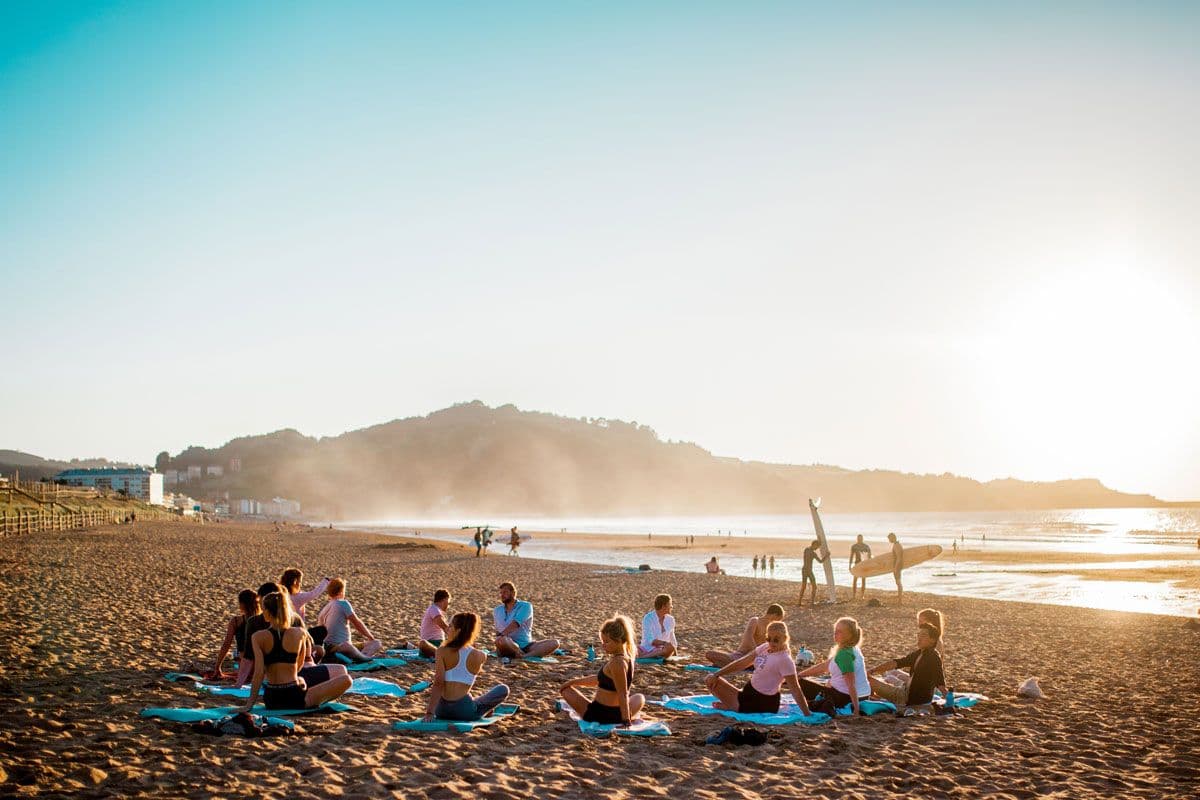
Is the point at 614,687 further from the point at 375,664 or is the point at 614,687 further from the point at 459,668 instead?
the point at 375,664

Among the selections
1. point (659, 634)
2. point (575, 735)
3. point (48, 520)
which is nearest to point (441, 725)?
point (575, 735)

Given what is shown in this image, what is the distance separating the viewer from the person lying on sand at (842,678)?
861 centimetres

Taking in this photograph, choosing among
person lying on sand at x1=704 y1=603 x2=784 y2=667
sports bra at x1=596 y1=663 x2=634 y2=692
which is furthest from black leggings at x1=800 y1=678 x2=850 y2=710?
sports bra at x1=596 y1=663 x2=634 y2=692

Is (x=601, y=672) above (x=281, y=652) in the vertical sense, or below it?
below

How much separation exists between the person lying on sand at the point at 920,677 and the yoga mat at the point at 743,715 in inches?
Answer: 36.5

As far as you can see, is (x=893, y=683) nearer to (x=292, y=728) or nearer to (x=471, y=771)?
(x=471, y=771)

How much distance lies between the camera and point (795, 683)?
326 inches

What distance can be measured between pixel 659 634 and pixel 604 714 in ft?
13.4

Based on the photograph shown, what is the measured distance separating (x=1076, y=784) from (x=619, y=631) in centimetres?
407

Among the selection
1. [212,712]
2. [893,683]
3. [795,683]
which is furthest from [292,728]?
[893,683]

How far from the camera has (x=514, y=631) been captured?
12039mm

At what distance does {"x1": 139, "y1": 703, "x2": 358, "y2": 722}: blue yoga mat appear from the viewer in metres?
7.66

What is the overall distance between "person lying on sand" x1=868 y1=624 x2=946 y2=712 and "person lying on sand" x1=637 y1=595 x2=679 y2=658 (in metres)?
3.39

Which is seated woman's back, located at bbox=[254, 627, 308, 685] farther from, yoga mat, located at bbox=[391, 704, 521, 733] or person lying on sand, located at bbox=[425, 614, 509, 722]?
person lying on sand, located at bbox=[425, 614, 509, 722]
